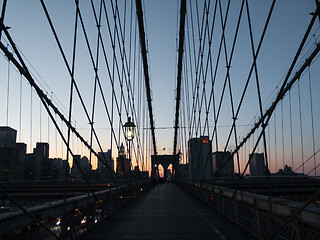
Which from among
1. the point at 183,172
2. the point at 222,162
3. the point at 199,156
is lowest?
the point at 183,172

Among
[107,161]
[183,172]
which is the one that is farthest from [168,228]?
[183,172]

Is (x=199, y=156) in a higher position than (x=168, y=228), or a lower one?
higher

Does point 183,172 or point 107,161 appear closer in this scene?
point 107,161

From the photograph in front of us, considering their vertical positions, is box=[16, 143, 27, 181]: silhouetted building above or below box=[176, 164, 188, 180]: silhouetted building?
above

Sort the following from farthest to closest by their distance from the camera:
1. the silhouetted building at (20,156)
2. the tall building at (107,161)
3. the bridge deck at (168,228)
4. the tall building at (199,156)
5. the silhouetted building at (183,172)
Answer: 1. the silhouetted building at (183,172)
2. the silhouetted building at (20,156)
3. the tall building at (199,156)
4. the tall building at (107,161)
5. the bridge deck at (168,228)

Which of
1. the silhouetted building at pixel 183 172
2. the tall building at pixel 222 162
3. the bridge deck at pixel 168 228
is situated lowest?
the silhouetted building at pixel 183 172

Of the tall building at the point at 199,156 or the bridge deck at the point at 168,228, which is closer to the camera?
the bridge deck at the point at 168,228

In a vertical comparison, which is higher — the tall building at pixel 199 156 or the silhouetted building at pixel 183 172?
the tall building at pixel 199 156

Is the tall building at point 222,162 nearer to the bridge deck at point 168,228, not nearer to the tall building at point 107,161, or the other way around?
the bridge deck at point 168,228

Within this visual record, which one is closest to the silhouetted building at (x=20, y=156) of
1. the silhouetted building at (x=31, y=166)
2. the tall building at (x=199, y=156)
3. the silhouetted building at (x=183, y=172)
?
the silhouetted building at (x=31, y=166)

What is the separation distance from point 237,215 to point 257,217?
1.17 metres

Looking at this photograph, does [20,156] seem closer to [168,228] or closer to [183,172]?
[168,228]

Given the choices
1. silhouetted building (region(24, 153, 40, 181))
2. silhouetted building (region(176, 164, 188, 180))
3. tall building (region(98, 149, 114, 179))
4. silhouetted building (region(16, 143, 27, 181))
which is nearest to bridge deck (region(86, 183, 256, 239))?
tall building (region(98, 149, 114, 179))

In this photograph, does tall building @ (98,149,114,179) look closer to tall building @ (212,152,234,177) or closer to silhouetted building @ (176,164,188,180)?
tall building @ (212,152,234,177)
